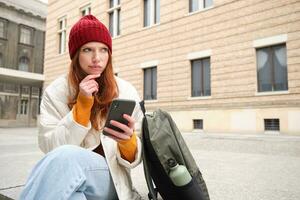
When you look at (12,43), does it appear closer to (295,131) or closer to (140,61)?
(140,61)

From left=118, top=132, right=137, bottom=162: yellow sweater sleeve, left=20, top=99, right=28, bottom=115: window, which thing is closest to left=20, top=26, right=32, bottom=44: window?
left=20, top=99, right=28, bottom=115: window

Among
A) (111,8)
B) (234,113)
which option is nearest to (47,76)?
(111,8)

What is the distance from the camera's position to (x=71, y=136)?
1443 mm

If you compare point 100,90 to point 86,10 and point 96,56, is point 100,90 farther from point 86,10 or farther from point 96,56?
point 86,10

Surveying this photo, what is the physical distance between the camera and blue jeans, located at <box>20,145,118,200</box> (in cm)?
118

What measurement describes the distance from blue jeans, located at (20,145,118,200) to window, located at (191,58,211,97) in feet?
31.9

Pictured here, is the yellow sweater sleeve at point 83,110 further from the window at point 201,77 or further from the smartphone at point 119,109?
the window at point 201,77

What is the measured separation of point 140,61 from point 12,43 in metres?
24.0

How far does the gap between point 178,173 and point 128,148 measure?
302mm

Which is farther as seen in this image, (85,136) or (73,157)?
(85,136)

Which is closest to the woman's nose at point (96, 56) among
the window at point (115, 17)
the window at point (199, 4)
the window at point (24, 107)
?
the window at point (199, 4)

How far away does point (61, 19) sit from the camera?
61.5ft

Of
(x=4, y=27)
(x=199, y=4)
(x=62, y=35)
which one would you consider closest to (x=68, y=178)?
(x=199, y=4)

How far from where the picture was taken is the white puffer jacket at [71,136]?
1.43 meters
